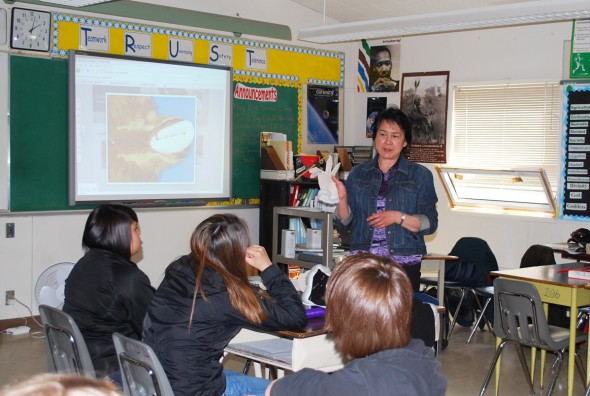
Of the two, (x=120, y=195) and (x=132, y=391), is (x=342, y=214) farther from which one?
(x=120, y=195)

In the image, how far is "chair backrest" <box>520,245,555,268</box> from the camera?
6148 millimetres

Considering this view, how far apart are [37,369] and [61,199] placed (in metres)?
1.72

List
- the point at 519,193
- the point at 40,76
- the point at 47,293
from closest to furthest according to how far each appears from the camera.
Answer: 1. the point at 47,293
2. the point at 40,76
3. the point at 519,193

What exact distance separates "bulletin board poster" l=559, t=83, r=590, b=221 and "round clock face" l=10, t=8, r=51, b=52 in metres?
4.63

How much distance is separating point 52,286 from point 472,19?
356 cm

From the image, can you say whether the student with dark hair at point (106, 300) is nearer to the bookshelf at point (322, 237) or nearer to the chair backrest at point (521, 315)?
the bookshelf at point (322, 237)

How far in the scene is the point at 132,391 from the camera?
289cm

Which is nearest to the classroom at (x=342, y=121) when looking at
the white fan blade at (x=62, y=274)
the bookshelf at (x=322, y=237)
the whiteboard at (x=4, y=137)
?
the whiteboard at (x=4, y=137)

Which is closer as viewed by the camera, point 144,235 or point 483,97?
point 144,235

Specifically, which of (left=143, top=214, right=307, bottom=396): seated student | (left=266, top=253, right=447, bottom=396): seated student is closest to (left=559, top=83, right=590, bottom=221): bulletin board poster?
(left=143, top=214, right=307, bottom=396): seated student

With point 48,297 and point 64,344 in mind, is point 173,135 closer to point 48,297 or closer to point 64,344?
point 48,297

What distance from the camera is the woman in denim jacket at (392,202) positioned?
4203 mm

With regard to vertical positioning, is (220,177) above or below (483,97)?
below

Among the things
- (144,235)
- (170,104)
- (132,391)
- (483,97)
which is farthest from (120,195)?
(132,391)
